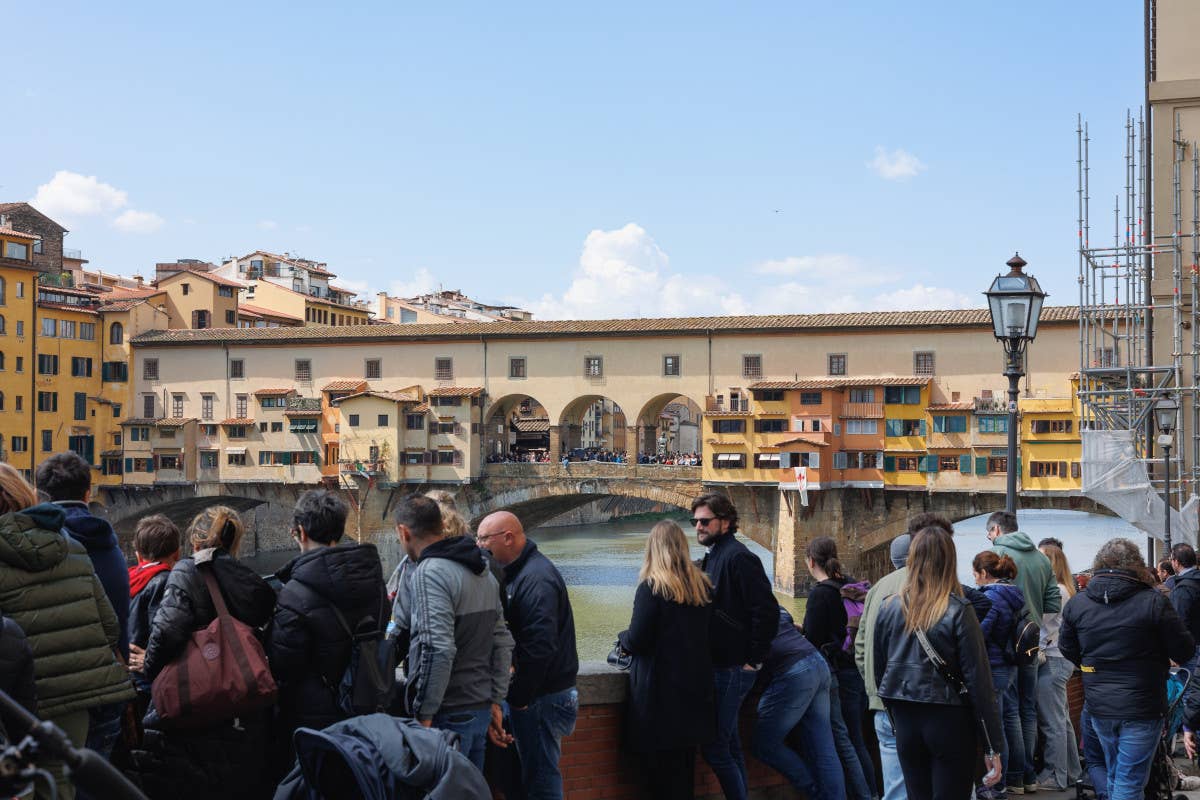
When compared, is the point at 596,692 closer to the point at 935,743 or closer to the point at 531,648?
the point at 531,648

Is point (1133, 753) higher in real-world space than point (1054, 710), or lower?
higher

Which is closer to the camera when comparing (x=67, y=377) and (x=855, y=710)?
(x=855, y=710)

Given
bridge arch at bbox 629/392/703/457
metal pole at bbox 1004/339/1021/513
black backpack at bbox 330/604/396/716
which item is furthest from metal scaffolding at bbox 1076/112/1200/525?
bridge arch at bbox 629/392/703/457

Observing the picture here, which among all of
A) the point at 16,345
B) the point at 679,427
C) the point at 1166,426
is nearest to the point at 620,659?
the point at 1166,426

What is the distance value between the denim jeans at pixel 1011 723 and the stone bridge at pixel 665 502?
3035 cm

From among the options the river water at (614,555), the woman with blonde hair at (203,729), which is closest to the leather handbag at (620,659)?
the woman with blonde hair at (203,729)

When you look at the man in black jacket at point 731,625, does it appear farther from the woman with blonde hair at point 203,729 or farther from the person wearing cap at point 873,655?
the woman with blonde hair at point 203,729

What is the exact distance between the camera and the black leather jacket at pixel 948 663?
15.3ft

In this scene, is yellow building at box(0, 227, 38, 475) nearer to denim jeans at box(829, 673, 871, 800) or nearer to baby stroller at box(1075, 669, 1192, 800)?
denim jeans at box(829, 673, 871, 800)

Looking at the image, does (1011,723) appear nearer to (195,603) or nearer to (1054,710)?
(1054,710)

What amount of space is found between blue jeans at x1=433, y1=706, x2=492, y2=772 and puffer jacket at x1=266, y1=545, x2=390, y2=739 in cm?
35

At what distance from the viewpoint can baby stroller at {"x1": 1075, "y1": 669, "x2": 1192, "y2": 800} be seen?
20.1 feet

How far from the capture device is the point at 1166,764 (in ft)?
20.3

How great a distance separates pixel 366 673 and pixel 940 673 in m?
1.96
